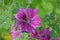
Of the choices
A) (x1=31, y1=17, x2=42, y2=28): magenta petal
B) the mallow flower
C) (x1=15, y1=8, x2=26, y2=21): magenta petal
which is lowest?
the mallow flower

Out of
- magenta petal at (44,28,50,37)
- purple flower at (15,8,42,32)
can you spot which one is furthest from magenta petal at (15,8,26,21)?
magenta petal at (44,28,50,37)

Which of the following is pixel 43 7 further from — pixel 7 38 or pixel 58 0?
pixel 7 38

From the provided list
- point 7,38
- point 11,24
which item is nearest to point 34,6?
point 7,38

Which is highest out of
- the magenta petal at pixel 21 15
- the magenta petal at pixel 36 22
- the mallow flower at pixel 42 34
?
the magenta petal at pixel 21 15

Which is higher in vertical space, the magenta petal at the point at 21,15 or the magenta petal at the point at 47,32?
the magenta petal at the point at 21,15

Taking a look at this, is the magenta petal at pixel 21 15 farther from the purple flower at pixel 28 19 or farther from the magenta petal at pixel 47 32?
the magenta petal at pixel 47 32

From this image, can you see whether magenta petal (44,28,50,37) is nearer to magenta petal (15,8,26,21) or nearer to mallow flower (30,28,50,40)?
mallow flower (30,28,50,40)

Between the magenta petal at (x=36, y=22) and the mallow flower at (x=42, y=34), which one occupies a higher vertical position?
the magenta petal at (x=36, y=22)

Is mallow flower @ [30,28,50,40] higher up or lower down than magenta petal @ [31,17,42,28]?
lower down

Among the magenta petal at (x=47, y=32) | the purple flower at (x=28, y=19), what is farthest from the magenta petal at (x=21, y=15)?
the magenta petal at (x=47, y=32)
